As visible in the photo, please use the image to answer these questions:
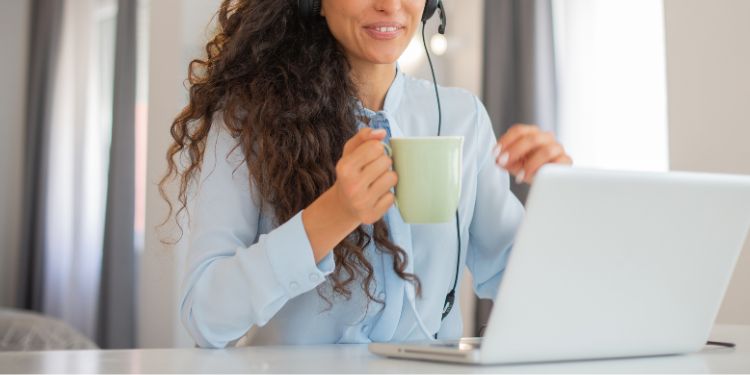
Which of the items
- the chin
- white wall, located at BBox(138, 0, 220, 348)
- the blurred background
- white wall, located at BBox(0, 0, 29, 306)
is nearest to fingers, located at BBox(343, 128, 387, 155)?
the chin

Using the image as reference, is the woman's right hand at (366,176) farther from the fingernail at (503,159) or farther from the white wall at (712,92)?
the white wall at (712,92)

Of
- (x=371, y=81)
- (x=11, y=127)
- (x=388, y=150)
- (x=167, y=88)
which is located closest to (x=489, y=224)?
(x=371, y=81)

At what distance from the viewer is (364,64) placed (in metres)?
1.54

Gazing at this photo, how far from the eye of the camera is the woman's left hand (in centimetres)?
116

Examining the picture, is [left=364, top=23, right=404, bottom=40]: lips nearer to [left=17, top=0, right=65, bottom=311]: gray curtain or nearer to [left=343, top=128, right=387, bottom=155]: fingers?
[left=343, top=128, right=387, bottom=155]: fingers

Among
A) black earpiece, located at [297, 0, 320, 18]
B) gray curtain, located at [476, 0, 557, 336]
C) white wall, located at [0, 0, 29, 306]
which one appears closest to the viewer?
black earpiece, located at [297, 0, 320, 18]

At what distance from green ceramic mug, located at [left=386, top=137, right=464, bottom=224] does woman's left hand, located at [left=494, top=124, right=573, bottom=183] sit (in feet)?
0.56

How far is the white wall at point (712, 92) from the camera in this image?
2.64 m

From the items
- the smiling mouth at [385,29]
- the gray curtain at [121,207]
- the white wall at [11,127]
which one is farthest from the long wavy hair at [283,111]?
the white wall at [11,127]

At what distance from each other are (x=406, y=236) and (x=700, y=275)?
1.76 ft

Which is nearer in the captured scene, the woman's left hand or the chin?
the woman's left hand

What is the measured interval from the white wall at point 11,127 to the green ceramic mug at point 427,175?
5565mm

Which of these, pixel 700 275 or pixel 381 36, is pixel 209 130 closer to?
pixel 381 36

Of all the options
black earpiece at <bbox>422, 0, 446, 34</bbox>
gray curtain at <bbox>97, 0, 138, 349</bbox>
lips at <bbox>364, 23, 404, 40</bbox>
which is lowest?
gray curtain at <bbox>97, 0, 138, 349</bbox>
